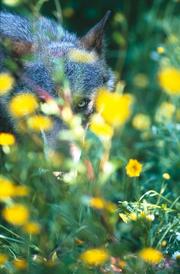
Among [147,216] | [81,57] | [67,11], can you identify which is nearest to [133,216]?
[147,216]

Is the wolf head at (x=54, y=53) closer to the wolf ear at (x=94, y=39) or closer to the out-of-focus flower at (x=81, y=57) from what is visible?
the wolf ear at (x=94, y=39)

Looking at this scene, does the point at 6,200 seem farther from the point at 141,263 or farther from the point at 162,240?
the point at 162,240

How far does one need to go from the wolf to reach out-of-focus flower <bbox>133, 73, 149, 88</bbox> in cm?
170

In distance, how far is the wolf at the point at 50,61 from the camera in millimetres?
4793

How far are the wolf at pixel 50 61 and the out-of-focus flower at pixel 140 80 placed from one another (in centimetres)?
170

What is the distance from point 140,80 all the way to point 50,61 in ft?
9.10

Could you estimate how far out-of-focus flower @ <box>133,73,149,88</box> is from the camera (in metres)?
7.31

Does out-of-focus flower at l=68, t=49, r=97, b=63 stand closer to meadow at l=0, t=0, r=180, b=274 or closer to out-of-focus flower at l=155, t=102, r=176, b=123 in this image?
meadow at l=0, t=0, r=180, b=274

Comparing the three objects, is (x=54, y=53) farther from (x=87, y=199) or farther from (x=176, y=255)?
(x=87, y=199)

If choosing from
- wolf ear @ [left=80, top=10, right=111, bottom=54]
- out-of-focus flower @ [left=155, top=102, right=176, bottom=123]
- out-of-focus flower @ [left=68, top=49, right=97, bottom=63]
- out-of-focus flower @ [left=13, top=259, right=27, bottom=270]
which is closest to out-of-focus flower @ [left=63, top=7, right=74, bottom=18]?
wolf ear @ [left=80, top=10, right=111, bottom=54]

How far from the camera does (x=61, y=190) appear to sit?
356 centimetres

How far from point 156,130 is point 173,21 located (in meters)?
2.04

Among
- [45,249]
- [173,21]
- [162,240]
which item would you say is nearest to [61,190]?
[45,249]

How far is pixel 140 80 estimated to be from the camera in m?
7.43
